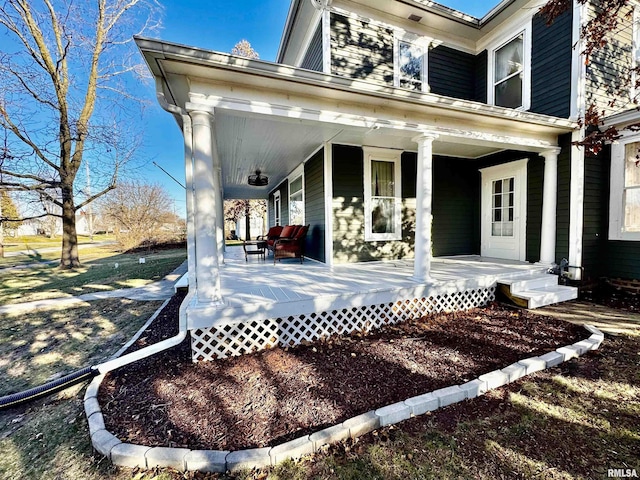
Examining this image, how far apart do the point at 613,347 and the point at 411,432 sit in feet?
9.53

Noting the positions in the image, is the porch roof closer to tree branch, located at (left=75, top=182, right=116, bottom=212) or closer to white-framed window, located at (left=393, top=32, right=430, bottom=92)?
white-framed window, located at (left=393, top=32, right=430, bottom=92)

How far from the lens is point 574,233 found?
514 cm

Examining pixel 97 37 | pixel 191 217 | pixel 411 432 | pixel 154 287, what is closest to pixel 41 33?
pixel 97 37

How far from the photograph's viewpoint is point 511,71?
6.51m

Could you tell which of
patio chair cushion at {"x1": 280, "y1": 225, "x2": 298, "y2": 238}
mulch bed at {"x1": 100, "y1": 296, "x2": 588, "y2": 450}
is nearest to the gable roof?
patio chair cushion at {"x1": 280, "y1": 225, "x2": 298, "y2": 238}

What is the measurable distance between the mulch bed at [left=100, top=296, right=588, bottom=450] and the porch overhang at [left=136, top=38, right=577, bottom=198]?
110 inches

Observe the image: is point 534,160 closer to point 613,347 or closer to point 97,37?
point 613,347

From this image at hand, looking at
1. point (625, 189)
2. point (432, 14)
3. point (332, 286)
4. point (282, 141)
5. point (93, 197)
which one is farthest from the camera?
point (93, 197)

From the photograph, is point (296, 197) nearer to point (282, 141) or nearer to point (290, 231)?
point (290, 231)

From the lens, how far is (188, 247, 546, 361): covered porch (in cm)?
311

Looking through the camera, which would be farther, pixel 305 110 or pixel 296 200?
pixel 296 200

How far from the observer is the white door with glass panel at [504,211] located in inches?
242

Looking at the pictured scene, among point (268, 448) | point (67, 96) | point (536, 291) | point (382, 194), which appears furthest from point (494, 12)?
point (67, 96)

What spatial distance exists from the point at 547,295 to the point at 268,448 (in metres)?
5.02
